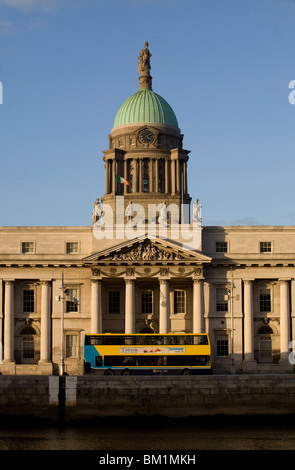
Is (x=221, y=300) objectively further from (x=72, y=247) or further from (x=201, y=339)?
(x=72, y=247)

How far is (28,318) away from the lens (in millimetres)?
93312

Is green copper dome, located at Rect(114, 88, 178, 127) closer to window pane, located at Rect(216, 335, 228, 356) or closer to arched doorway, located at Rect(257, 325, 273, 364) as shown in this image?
window pane, located at Rect(216, 335, 228, 356)

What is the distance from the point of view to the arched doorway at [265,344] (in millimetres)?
93062

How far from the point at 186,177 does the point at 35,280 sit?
26.8 m

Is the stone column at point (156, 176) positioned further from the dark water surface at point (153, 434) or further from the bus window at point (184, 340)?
the dark water surface at point (153, 434)

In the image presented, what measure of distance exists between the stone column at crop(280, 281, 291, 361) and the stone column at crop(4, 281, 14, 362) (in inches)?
998

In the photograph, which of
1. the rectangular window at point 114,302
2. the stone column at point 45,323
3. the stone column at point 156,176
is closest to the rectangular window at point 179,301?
the rectangular window at point 114,302

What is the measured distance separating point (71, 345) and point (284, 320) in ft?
66.3

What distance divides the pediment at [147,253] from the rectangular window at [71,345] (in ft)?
25.1

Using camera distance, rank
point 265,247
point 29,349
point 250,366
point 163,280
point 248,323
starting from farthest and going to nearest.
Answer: point 265,247 < point 29,349 < point 248,323 < point 250,366 < point 163,280

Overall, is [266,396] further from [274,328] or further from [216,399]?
[274,328]

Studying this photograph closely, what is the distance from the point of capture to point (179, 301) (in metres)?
94.5

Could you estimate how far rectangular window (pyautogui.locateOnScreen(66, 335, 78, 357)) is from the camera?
303 ft

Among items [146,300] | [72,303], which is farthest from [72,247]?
[146,300]
